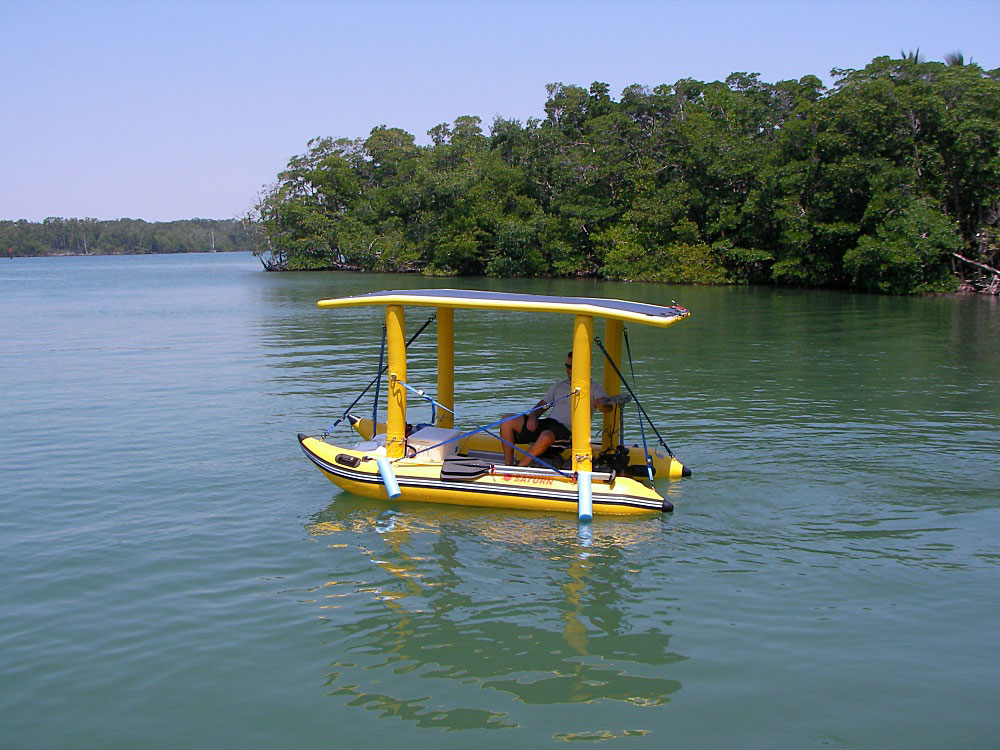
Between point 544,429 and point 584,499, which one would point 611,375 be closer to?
point 544,429

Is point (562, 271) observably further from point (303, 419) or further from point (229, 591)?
point (229, 591)

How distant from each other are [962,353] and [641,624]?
56.2 feet

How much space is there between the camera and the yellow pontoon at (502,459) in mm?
9656

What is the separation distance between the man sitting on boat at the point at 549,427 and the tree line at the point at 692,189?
2954 centimetres

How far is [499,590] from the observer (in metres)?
7.90

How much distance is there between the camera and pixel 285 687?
635 centimetres

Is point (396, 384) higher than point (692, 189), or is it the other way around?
point (692, 189)

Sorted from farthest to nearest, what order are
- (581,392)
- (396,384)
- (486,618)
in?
(396,384), (581,392), (486,618)

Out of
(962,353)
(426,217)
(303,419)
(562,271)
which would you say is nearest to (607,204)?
(562,271)

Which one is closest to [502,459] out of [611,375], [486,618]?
[611,375]

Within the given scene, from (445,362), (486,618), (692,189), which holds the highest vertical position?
(692,189)

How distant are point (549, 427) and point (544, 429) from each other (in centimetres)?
7

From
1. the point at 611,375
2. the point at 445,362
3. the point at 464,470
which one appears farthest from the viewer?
the point at 445,362

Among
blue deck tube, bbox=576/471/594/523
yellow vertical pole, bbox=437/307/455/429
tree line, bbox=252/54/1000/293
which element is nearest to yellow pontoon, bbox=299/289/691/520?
blue deck tube, bbox=576/471/594/523
